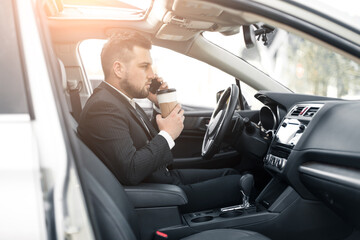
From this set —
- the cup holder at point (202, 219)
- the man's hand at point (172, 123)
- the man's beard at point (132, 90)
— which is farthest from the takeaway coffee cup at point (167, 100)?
the cup holder at point (202, 219)

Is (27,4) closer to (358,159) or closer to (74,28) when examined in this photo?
(358,159)

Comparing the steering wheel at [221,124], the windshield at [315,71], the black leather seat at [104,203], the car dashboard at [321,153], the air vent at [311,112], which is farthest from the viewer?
the windshield at [315,71]

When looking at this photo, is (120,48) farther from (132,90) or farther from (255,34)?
(255,34)

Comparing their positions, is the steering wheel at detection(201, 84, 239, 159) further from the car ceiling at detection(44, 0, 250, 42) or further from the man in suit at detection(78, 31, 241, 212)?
the car ceiling at detection(44, 0, 250, 42)

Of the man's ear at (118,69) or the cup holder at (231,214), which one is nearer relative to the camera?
the cup holder at (231,214)

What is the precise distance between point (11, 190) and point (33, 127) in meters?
0.15

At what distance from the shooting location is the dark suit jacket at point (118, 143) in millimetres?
1538

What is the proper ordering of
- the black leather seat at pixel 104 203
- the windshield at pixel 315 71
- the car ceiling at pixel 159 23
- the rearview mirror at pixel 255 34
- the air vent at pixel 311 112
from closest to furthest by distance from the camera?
1. the black leather seat at pixel 104 203
2. the air vent at pixel 311 112
3. the car ceiling at pixel 159 23
4. the rearview mirror at pixel 255 34
5. the windshield at pixel 315 71

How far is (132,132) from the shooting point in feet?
5.77

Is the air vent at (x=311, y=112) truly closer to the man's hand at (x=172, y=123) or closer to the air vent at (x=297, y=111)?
the air vent at (x=297, y=111)

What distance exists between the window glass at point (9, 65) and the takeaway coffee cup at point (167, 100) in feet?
2.94

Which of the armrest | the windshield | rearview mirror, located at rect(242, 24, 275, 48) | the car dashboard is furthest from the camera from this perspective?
the windshield

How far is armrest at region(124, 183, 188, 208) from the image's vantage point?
1487 mm

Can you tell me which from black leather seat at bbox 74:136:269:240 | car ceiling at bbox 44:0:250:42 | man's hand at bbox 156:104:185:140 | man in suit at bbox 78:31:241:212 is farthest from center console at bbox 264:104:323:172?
black leather seat at bbox 74:136:269:240
